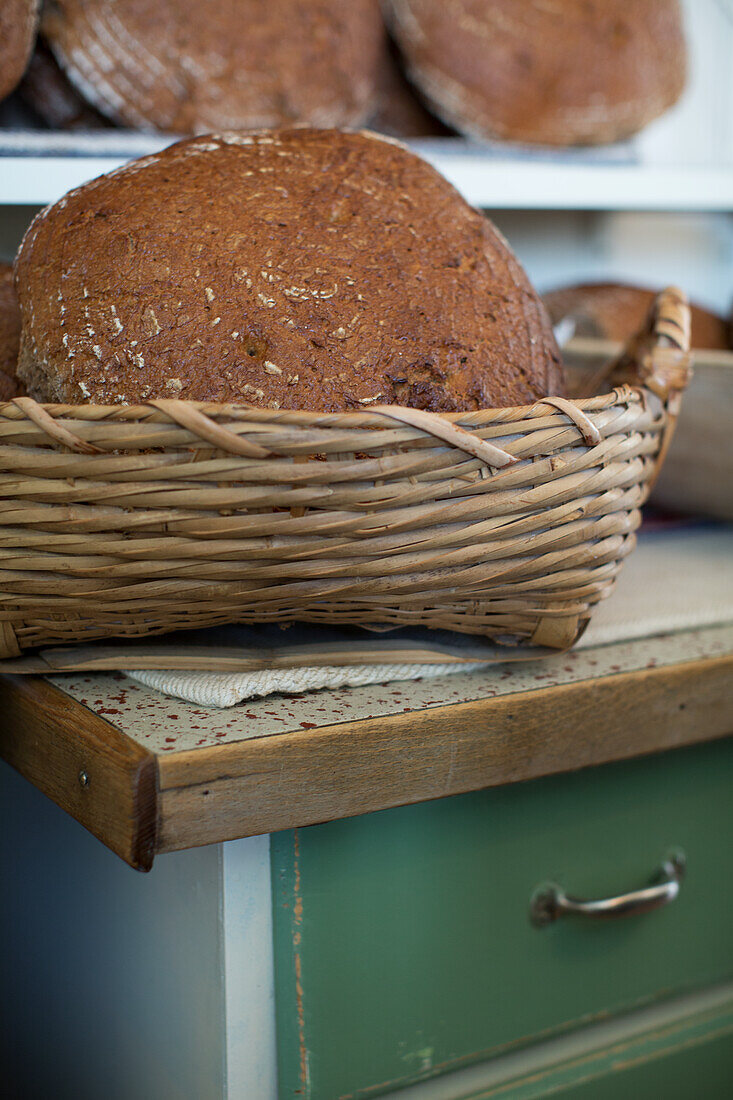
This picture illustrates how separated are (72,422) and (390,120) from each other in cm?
82

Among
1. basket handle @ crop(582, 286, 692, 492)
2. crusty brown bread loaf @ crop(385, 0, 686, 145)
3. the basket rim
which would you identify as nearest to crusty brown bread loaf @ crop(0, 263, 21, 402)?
the basket rim

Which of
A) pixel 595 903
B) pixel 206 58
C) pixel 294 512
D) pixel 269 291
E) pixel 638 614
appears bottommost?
pixel 595 903

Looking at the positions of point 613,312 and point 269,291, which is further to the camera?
point 613,312

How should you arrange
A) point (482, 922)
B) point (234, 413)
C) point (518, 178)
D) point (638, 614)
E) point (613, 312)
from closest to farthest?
point (234, 413) → point (482, 922) → point (638, 614) → point (518, 178) → point (613, 312)

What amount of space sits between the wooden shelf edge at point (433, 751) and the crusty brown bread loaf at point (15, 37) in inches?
26.9

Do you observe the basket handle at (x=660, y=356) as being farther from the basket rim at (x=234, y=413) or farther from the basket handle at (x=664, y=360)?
the basket rim at (x=234, y=413)

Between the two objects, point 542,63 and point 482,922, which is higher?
point 542,63

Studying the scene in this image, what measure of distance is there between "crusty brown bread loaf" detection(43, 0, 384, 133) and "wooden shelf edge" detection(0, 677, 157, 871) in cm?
61

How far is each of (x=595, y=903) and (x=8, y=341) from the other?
0.56 meters

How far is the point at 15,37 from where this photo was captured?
0.86 m

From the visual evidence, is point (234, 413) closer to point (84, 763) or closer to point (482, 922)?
point (84, 763)

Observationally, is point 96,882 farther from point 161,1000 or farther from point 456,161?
point 456,161

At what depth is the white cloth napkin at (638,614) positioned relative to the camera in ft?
1.96

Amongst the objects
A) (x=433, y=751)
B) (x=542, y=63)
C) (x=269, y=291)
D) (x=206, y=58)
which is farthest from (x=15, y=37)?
(x=433, y=751)
